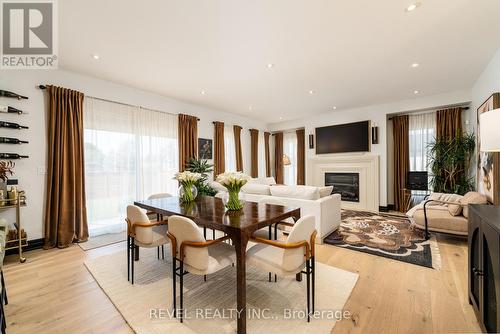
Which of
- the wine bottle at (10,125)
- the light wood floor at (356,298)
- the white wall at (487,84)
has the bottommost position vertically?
the light wood floor at (356,298)

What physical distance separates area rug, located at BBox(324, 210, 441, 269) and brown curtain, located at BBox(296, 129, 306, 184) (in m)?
2.66

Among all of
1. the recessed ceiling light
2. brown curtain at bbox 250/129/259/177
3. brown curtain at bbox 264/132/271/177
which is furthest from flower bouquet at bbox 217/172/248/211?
brown curtain at bbox 264/132/271/177

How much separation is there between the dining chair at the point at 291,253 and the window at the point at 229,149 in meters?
4.64

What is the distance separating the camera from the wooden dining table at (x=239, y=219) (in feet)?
5.10

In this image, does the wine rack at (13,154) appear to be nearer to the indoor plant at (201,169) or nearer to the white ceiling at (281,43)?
the white ceiling at (281,43)

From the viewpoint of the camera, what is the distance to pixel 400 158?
5.45 metres

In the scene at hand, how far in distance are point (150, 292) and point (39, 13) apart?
305 cm

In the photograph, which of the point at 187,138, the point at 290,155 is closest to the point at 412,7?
the point at 187,138

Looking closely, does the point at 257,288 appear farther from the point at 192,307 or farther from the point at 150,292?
the point at 150,292

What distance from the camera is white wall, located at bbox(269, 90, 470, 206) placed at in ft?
Result: 15.3

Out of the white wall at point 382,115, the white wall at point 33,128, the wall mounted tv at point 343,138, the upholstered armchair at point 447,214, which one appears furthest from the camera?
the wall mounted tv at point 343,138

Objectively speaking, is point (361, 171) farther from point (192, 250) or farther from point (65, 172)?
point (65, 172)

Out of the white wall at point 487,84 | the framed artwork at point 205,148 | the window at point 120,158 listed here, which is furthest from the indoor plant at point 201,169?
the white wall at point 487,84

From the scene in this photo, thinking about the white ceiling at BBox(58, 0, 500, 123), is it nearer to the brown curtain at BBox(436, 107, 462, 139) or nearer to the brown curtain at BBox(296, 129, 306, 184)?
the brown curtain at BBox(436, 107, 462, 139)
